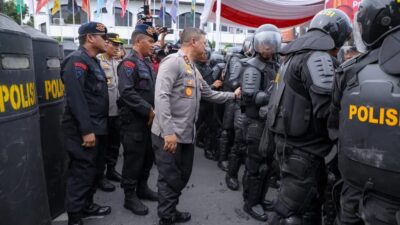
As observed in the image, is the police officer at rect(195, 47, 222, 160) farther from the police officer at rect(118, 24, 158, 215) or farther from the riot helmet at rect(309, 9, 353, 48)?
the riot helmet at rect(309, 9, 353, 48)

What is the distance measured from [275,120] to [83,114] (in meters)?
1.74

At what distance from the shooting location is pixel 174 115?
10.9 feet

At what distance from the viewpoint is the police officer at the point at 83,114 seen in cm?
319

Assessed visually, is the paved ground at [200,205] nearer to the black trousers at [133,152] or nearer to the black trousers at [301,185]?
the black trousers at [133,152]

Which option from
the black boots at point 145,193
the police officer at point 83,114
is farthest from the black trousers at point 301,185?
the black boots at point 145,193

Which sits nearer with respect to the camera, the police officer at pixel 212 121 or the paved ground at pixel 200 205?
the paved ground at pixel 200 205

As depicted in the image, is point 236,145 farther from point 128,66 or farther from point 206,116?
point 206,116

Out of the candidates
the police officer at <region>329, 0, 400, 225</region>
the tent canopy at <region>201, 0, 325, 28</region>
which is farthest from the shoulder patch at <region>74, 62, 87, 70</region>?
the tent canopy at <region>201, 0, 325, 28</region>

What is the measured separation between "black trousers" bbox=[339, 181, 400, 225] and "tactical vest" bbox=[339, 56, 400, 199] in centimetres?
6

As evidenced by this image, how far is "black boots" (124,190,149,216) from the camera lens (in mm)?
3888

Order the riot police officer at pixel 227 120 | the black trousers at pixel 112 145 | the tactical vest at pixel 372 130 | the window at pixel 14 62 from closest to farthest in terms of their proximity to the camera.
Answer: the tactical vest at pixel 372 130
the window at pixel 14 62
the black trousers at pixel 112 145
the riot police officer at pixel 227 120

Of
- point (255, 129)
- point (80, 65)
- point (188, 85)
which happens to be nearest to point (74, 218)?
point (80, 65)

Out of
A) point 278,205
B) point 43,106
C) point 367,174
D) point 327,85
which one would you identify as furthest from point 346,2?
point 43,106

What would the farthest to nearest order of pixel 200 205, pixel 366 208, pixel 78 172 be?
1. pixel 200 205
2. pixel 78 172
3. pixel 366 208
